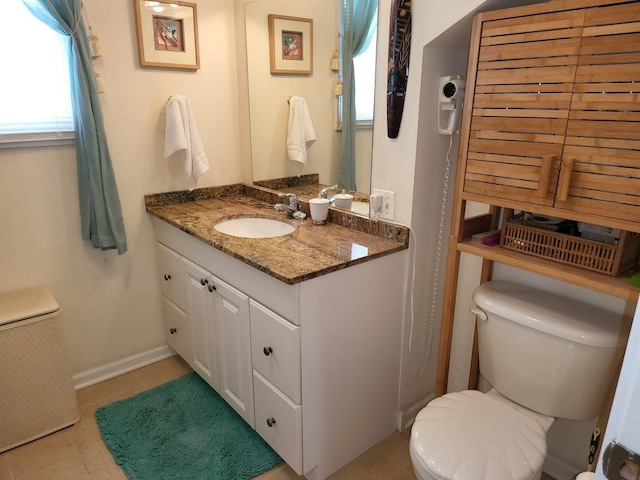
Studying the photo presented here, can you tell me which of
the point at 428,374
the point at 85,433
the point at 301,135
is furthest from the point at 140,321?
the point at 428,374

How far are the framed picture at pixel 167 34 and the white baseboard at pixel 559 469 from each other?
2399mm

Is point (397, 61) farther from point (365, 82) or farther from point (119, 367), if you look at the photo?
point (119, 367)

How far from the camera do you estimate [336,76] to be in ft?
6.16

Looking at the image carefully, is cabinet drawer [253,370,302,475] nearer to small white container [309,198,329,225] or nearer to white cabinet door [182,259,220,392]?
white cabinet door [182,259,220,392]

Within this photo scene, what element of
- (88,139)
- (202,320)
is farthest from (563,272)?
(88,139)

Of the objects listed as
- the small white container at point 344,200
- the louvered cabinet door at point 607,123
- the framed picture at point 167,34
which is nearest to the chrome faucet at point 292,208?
the small white container at point 344,200

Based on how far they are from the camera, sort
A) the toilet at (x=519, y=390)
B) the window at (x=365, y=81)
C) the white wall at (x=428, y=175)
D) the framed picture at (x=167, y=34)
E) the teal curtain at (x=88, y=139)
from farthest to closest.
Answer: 1. the framed picture at (x=167, y=34)
2. the teal curtain at (x=88, y=139)
3. the window at (x=365, y=81)
4. the white wall at (x=428, y=175)
5. the toilet at (x=519, y=390)

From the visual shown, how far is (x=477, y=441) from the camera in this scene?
49.8 inches

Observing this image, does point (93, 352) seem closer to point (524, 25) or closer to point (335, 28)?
point (335, 28)

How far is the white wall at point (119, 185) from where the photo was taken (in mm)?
1958

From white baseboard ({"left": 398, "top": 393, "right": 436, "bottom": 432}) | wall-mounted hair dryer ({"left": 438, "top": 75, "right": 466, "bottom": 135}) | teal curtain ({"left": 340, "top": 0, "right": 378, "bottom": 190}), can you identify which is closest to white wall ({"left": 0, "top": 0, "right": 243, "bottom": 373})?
teal curtain ({"left": 340, "top": 0, "right": 378, "bottom": 190})

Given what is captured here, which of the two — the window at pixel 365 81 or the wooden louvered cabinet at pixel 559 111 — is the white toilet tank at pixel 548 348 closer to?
the wooden louvered cabinet at pixel 559 111

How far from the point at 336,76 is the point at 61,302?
171 cm

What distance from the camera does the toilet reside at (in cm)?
122
